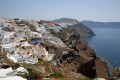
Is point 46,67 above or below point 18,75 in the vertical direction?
below

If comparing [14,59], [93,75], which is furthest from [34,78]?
[93,75]

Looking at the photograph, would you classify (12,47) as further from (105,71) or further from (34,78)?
(105,71)

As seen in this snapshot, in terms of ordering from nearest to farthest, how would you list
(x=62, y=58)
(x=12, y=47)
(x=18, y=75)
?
(x=18, y=75) < (x=12, y=47) < (x=62, y=58)

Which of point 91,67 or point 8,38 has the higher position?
point 8,38

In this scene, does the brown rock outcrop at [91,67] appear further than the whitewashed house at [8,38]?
Yes

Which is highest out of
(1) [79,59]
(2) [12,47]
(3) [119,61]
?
(2) [12,47]

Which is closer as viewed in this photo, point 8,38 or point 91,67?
point 91,67

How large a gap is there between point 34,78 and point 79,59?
29753 mm

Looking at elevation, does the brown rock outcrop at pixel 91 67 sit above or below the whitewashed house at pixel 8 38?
below

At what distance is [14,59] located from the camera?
4128cm

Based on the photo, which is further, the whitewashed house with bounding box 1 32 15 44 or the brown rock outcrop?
the brown rock outcrop

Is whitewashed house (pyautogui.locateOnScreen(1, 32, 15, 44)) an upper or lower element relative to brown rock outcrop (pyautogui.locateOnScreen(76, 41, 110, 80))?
upper

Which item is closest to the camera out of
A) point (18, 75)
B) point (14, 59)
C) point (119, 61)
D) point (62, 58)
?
point (18, 75)

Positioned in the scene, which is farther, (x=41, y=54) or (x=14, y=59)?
(x=41, y=54)
